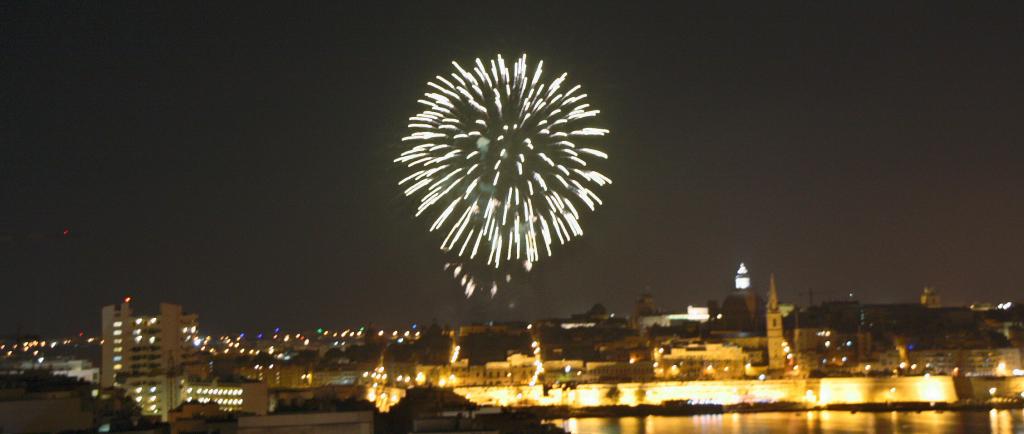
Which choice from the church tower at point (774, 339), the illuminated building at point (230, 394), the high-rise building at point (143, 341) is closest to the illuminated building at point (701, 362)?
the church tower at point (774, 339)

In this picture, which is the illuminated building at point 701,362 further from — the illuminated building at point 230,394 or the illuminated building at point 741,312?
the illuminated building at point 230,394

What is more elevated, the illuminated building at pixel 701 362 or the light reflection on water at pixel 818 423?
the illuminated building at pixel 701 362

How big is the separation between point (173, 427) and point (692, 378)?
23214 mm

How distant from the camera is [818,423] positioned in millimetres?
26594

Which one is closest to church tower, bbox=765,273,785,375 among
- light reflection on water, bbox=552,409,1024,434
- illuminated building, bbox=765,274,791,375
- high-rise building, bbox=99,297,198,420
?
illuminated building, bbox=765,274,791,375

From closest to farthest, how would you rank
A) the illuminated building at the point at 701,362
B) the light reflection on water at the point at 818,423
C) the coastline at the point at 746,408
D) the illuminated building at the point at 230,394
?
1. the illuminated building at the point at 230,394
2. the light reflection on water at the point at 818,423
3. the coastline at the point at 746,408
4. the illuminated building at the point at 701,362

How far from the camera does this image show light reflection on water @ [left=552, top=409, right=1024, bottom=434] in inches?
957

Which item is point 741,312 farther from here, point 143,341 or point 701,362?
point 143,341

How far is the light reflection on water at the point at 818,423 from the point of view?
2430 centimetres

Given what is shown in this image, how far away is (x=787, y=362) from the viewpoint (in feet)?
119

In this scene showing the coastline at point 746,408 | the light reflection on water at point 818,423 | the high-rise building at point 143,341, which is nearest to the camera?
the light reflection on water at point 818,423

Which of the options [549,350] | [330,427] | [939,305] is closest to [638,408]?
[549,350]

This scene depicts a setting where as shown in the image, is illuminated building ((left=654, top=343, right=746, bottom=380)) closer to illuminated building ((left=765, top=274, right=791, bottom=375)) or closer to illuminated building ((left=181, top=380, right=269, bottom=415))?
illuminated building ((left=765, top=274, right=791, bottom=375))

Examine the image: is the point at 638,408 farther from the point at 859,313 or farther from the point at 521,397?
the point at 859,313
